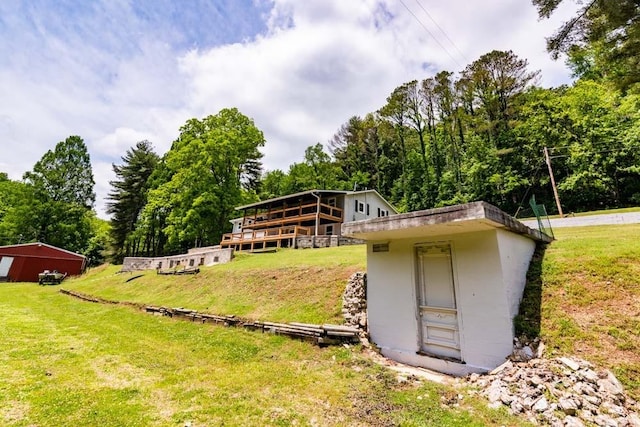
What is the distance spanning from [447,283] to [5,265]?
36.5 m

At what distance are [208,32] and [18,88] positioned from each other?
553cm

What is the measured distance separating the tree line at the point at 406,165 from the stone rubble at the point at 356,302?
19.2m

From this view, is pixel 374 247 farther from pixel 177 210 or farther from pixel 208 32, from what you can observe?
pixel 177 210

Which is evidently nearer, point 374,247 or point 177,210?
point 374,247

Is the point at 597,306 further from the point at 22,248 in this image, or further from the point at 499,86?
the point at 22,248

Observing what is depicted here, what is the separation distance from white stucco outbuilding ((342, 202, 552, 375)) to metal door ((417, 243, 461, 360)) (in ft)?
0.06

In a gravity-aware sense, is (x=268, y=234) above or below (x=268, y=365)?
above

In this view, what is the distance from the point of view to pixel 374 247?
680 cm

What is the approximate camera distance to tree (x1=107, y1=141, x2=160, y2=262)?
35375 millimetres

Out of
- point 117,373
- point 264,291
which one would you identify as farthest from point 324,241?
point 117,373

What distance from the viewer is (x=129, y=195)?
36.3 meters

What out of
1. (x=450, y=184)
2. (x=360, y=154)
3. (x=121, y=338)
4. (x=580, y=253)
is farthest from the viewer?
(x=360, y=154)

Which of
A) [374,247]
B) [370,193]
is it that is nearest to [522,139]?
[370,193]

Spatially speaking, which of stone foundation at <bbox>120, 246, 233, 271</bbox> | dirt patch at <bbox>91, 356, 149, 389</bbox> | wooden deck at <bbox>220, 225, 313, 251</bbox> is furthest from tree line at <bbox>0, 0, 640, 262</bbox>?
dirt patch at <bbox>91, 356, 149, 389</bbox>
